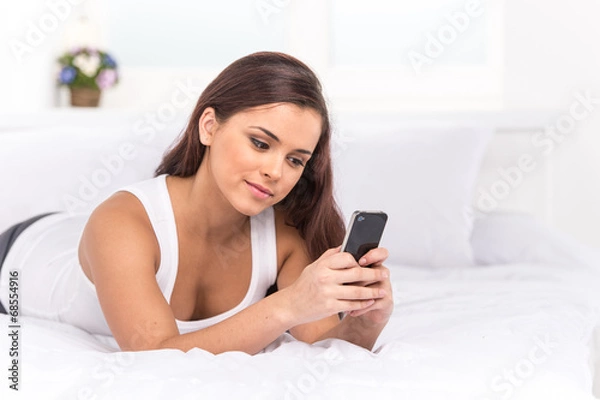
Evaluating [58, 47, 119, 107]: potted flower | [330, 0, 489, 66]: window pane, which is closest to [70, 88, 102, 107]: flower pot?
[58, 47, 119, 107]: potted flower

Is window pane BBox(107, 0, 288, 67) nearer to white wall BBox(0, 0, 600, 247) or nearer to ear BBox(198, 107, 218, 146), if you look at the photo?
white wall BBox(0, 0, 600, 247)

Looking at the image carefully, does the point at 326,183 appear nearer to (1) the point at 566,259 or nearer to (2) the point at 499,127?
(1) the point at 566,259

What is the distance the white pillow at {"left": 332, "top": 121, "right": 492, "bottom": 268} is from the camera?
7.63ft

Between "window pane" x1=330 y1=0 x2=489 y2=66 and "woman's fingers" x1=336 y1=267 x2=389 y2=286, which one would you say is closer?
"woman's fingers" x1=336 y1=267 x2=389 y2=286

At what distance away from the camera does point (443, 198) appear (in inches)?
93.4

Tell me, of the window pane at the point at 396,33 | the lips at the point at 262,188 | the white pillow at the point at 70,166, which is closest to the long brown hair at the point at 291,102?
the lips at the point at 262,188

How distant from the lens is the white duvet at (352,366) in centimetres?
110

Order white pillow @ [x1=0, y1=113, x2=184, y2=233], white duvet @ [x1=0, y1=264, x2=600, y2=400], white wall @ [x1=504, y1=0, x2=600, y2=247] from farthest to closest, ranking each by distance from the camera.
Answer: white wall @ [x1=504, y1=0, x2=600, y2=247] → white pillow @ [x1=0, y1=113, x2=184, y2=233] → white duvet @ [x1=0, y1=264, x2=600, y2=400]

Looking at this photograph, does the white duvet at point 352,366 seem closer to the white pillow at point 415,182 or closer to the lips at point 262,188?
the lips at point 262,188

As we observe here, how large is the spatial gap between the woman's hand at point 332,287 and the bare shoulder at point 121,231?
284 mm

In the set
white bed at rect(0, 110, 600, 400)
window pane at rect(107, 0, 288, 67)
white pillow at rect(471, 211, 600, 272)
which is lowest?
white pillow at rect(471, 211, 600, 272)

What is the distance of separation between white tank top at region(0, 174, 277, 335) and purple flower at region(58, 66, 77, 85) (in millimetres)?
1157

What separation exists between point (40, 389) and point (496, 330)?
2.50 ft

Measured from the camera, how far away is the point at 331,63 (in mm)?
3357
